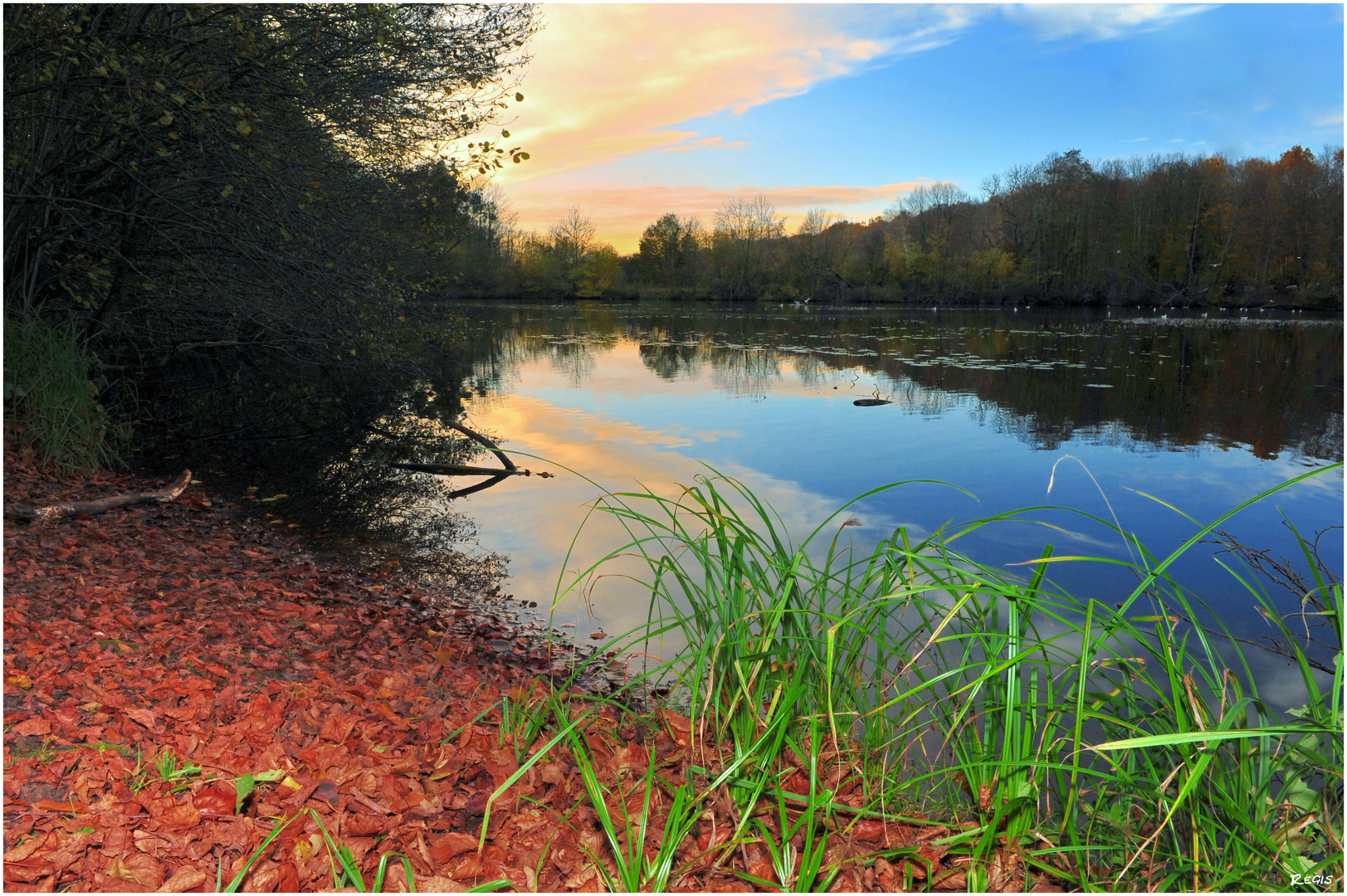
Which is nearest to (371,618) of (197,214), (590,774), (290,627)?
(290,627)

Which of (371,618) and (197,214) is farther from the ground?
(197,214)

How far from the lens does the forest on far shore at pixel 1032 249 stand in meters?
61.4

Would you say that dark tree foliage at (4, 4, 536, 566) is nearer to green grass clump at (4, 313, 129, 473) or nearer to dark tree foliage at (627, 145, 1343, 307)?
green grass clump at (4, 313, 129, 473)

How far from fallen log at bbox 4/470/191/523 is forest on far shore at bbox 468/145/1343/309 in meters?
39.0

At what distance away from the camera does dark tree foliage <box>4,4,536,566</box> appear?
743cm

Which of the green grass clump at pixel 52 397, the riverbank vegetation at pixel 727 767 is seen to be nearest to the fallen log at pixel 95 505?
the green grass clump at pixel 52 397

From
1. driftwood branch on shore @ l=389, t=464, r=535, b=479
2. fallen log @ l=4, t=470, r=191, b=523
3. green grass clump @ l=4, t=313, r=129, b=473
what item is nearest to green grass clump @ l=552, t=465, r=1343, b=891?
fallen log @ l=4, t=470, r=191, b=523

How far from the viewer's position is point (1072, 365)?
2453cm

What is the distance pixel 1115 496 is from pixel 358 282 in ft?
32.4

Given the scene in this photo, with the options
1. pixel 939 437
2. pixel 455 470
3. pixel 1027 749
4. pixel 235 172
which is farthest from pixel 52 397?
pixel 939 437

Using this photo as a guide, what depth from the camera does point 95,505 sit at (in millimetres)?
6906

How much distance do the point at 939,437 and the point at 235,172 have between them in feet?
37.1

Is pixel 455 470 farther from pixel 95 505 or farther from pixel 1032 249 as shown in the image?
pixel 1032 249

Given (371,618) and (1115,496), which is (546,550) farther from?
(1115,496)
